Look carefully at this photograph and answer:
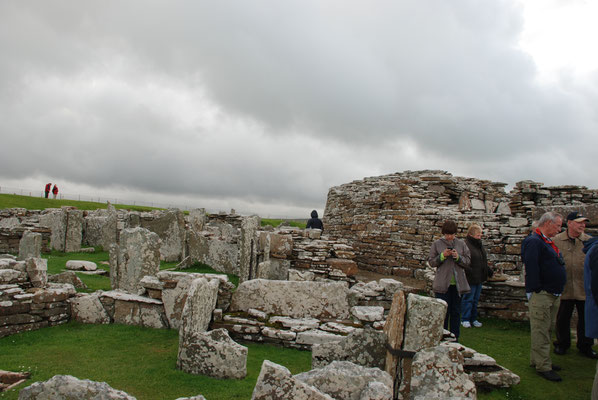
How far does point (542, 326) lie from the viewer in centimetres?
496

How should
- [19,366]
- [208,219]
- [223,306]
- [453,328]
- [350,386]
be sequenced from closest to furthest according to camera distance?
1. [350,386]
2. [19,366]
3. [453,328]
4. [223,306]
5. [208,219]

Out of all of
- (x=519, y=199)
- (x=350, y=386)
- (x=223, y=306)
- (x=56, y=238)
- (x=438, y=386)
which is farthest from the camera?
(x=56, y=238)

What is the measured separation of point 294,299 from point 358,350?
244cm

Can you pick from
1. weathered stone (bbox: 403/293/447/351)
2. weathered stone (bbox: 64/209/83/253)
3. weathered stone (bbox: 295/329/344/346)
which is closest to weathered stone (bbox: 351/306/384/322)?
weathered stone (bbox: 295/329/344/346)

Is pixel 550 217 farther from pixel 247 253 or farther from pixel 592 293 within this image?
pixel 247 253

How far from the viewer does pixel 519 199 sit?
40.0 feet

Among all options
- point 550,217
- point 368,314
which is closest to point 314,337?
point 368,314

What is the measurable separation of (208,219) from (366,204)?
10636 mm

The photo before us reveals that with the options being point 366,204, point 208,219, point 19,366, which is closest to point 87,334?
point 19,366

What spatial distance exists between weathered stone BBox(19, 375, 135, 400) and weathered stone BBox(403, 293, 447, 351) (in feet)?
9.40

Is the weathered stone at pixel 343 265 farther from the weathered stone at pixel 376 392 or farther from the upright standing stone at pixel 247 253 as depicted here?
the weathered stone at pixel 376 392

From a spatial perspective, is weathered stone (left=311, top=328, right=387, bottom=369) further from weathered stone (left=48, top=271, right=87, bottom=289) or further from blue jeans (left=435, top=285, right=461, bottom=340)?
weathered stone (left=48, top=271, right=87, bottom=289)

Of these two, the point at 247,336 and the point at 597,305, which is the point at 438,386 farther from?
the point at 247,336

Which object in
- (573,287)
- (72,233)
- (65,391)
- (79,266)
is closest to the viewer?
(65,391)
